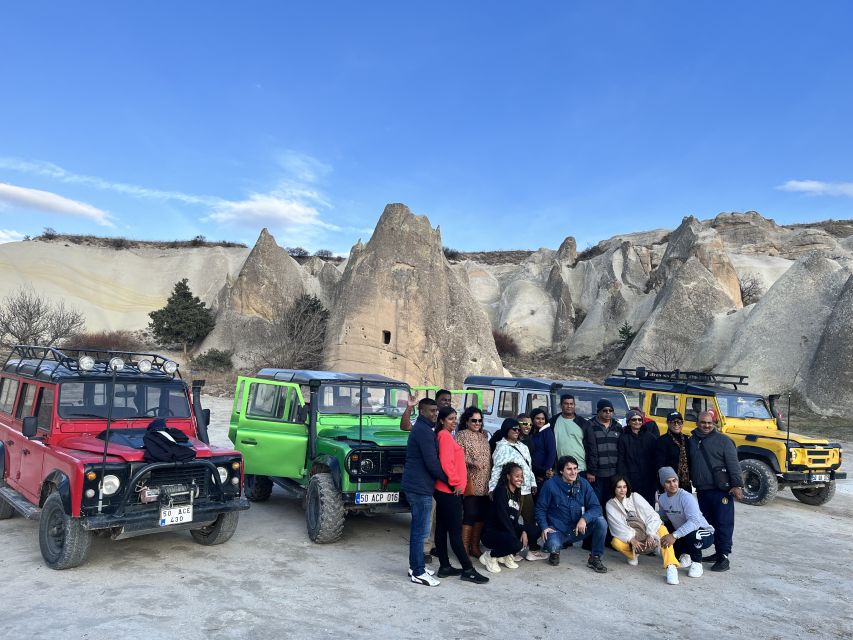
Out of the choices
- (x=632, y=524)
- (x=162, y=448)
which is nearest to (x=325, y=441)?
(x=162, y=448)

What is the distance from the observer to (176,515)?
20.1ft

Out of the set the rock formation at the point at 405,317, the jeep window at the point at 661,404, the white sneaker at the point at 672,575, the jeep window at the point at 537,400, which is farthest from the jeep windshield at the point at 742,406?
the rock formation at the point at 405,317

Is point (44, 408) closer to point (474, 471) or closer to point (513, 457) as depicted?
point (474, 471)

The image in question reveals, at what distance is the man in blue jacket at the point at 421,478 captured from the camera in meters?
6.01

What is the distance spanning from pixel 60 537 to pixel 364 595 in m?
2.99

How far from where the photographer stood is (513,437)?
6977mm

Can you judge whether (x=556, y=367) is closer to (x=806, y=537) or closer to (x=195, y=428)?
(x=806, y=537)

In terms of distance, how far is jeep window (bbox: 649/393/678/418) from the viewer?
12.0 meters

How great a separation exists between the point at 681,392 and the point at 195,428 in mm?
8574

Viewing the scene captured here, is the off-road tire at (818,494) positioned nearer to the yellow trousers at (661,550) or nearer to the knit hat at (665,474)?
the knit hat at (665,474)

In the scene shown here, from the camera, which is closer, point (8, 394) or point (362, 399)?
point (8, 394)

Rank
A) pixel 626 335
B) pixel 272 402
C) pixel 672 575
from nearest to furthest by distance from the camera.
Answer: pixel 672 575, pixel 272 402, pixel 626 335

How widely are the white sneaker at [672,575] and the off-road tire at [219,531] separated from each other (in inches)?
179

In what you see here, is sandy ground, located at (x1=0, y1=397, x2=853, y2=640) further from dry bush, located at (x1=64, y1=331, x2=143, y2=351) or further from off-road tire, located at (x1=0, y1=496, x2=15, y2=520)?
dry bush, located at (x1=64, y1=331, x2=143, y2=351)
